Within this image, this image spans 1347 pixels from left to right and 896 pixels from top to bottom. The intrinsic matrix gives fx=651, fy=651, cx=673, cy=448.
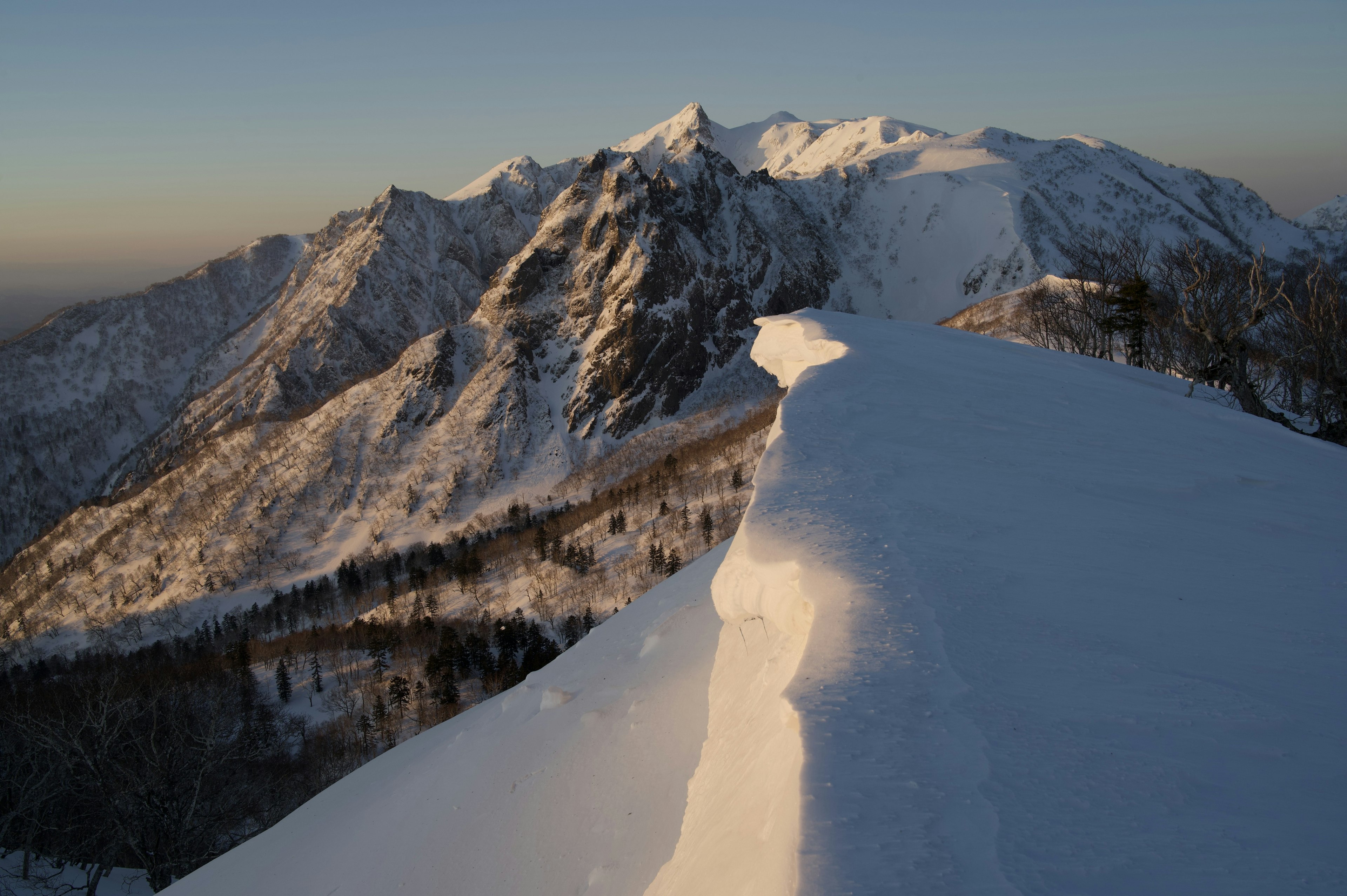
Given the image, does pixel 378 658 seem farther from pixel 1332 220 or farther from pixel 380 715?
pixel 1332 220

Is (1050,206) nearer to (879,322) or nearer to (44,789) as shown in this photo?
(879,322)

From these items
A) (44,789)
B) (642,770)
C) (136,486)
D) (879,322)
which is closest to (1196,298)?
(879,322)

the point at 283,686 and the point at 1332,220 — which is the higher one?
the point at 1332,220

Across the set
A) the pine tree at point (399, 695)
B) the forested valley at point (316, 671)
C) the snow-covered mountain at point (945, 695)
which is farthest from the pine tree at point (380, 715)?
the snow-covered mountain at point (945, 695)

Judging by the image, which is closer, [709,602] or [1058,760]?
[1058,760]

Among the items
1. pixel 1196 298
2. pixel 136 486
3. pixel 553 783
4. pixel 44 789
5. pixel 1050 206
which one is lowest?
pixel 136 486

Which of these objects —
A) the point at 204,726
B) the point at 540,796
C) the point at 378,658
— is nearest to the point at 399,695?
the point at 378,658
